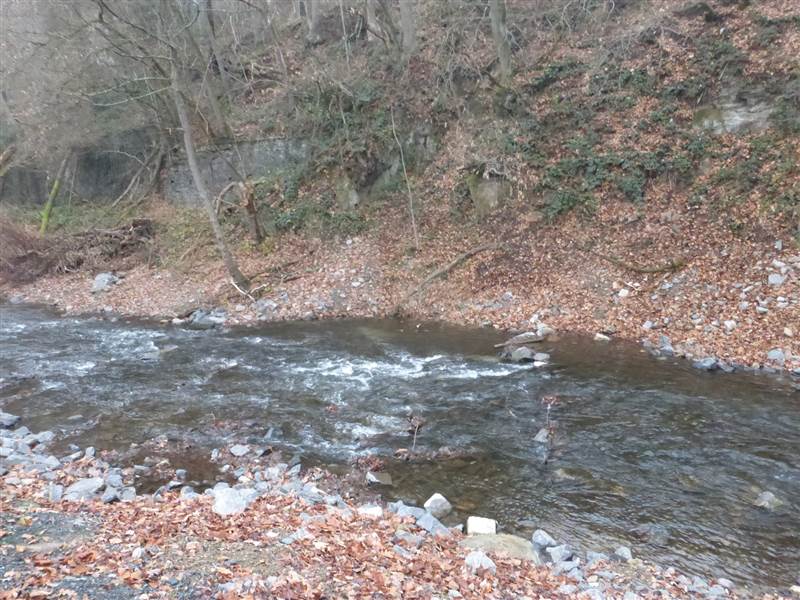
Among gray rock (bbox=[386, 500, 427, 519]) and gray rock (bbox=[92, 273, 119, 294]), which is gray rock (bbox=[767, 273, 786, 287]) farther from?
gray rock (bbox=[92, 273, 119, 294])

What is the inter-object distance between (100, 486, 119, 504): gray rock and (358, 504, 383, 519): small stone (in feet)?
9.21

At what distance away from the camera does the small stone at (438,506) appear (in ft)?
21.4

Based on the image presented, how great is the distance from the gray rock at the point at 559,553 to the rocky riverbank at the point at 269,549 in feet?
0.05

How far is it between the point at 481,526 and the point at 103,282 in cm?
1790

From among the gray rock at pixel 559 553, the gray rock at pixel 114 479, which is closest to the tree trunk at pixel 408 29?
the gray rock at pixel 114 479

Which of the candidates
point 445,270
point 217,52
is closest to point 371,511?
point 445,270

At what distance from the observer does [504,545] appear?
5.61 m

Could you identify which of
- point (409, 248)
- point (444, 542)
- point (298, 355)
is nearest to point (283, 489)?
point (444, 542)

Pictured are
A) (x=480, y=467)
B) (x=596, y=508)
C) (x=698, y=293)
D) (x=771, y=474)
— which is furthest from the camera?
(x=698, y=293)

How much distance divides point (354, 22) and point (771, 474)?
24153 millimetres

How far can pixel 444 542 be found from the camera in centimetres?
560

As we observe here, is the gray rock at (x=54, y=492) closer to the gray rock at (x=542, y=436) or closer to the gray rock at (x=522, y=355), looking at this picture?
the gray rock at (x=542, y=436)

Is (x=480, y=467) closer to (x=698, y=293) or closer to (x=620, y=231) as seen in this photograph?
(x=698, y=293)

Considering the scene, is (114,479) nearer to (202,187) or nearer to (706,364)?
(706,364)
